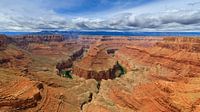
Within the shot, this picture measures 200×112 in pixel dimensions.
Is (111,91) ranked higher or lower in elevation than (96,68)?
higher

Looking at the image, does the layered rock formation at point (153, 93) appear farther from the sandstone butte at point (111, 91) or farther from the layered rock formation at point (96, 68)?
the layered rock formation at point (96, 68)

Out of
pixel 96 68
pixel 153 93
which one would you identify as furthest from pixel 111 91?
pixel 96 68

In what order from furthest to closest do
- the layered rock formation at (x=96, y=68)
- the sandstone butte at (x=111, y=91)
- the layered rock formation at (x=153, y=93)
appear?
the layered rock formation at (x=96, y=68), the sandstone butte at (x=111, y=91), the layered rock formation at (x=153, y=93)

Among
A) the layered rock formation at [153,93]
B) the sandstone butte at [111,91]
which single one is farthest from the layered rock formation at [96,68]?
the layered rock formation at [153,93]

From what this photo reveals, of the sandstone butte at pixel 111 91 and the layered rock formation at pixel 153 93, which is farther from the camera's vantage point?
the sandstone butte at pixel 111 91

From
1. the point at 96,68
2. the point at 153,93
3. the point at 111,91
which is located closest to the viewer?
the point at 153,93

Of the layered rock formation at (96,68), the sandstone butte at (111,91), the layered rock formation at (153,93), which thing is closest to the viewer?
the layered rock formation at (153,93)

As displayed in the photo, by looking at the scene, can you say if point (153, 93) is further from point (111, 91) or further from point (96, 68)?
point (96, 68)

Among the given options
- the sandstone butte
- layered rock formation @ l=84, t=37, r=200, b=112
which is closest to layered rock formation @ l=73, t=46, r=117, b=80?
the sandstone butte

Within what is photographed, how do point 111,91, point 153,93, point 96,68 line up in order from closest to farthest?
point 153,93
point 111,91
point 96,68

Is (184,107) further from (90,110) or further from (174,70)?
(174,70)

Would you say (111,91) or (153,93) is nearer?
(153,93)

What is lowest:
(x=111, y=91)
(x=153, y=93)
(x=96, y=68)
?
(x=96, y=68)
